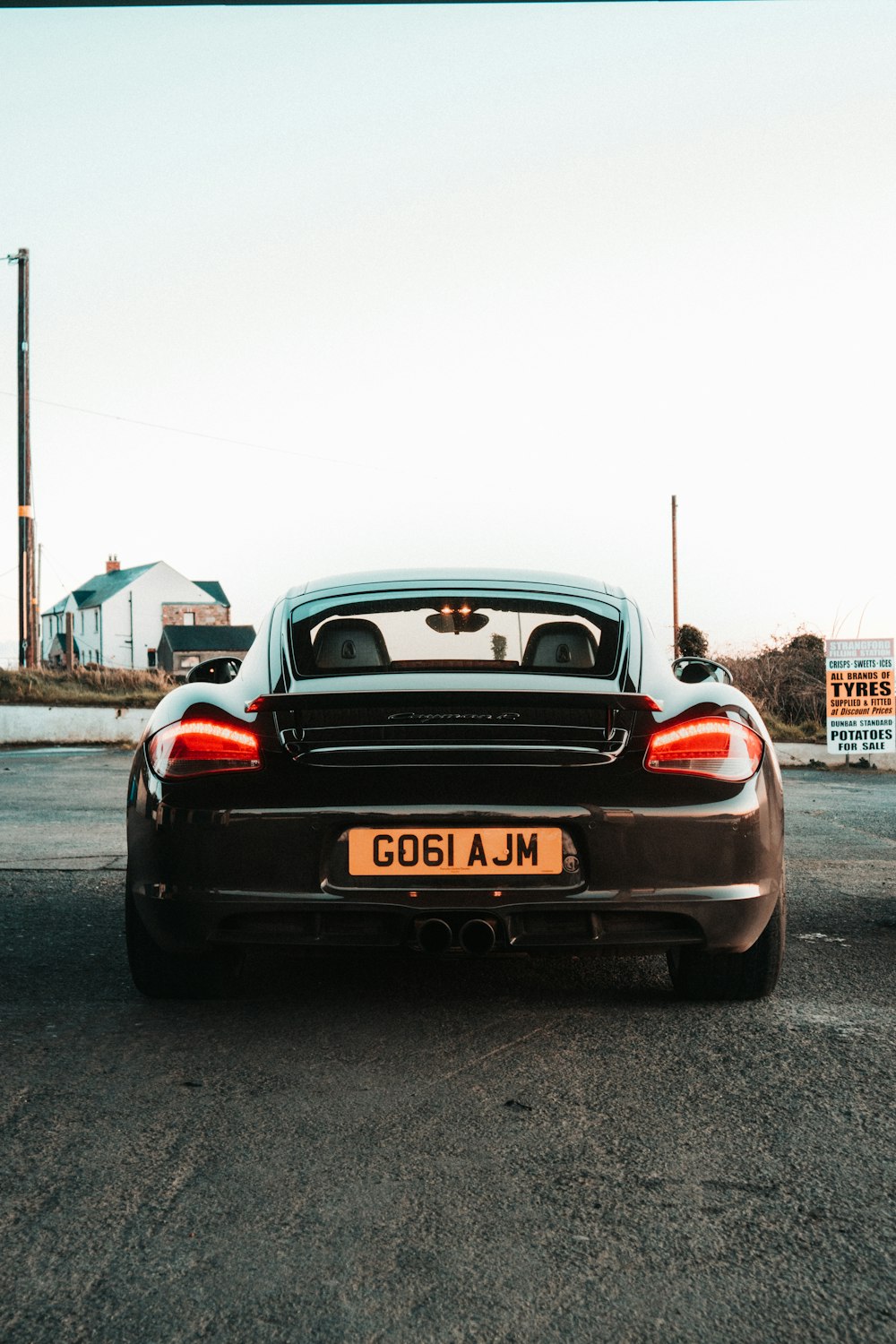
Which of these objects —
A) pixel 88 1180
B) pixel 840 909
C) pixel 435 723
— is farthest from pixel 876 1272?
pixel 840 909

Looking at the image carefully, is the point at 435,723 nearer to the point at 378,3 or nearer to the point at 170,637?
the point at 378,3

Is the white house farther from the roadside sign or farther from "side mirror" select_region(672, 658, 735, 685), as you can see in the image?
"side mirror" select_region(672, 658, 735, 685)

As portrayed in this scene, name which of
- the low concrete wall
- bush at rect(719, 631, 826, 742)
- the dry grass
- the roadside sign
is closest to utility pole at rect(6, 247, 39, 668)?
the dry grass

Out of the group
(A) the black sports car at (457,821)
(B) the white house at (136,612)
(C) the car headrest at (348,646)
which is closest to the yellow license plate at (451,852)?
(A) the black sports car at (457,821)

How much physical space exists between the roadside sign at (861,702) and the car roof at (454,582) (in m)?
13.6

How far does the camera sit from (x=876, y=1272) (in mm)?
2080

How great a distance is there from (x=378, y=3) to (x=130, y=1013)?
15.6 ft

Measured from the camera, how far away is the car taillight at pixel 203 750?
3.41m

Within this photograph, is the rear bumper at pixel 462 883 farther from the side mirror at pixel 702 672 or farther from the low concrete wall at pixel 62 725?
the low concrete wall at pixel 62 725

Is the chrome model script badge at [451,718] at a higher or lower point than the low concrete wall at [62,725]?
higher

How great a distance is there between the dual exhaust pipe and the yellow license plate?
131mm

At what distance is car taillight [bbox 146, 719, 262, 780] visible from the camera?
341 centimetres

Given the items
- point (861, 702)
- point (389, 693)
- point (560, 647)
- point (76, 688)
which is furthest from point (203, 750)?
point (76, 688)

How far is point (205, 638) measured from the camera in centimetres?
8831
